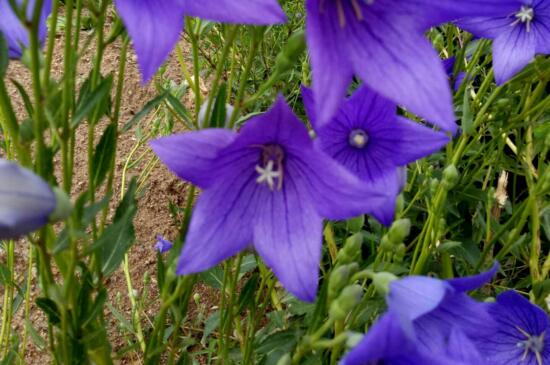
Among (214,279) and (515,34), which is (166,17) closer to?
(214,279)

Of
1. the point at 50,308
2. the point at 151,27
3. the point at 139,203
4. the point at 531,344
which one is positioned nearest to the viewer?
the point at 151,27

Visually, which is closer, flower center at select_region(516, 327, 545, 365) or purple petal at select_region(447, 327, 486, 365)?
purple petal at select_region(447, 327, 486, 365)

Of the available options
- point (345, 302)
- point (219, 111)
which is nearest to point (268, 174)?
point (219, 111)

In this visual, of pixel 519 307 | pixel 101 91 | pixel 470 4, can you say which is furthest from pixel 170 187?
pixel 470 4

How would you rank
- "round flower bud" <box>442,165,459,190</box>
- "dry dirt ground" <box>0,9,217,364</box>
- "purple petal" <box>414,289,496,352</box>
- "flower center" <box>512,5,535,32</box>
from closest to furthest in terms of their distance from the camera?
"purple petal" <box>414,289,496,352</box>, "round flower bud" <box>442,165,459,190</box>, "flower center" <box>512,5,535,32</box>, "dry dirt ground" <box>0,9,217,364</box>

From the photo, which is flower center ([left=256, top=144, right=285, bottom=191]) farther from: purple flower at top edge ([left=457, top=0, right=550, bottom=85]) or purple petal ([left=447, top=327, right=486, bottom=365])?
purple flower at top edge ([left=457, top=0, right=550, bottom=85])

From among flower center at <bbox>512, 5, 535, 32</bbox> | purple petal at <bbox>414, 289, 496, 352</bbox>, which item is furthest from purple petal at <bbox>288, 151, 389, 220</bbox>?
flower center at <bbox>512, 5, 535, 32</bbox>
